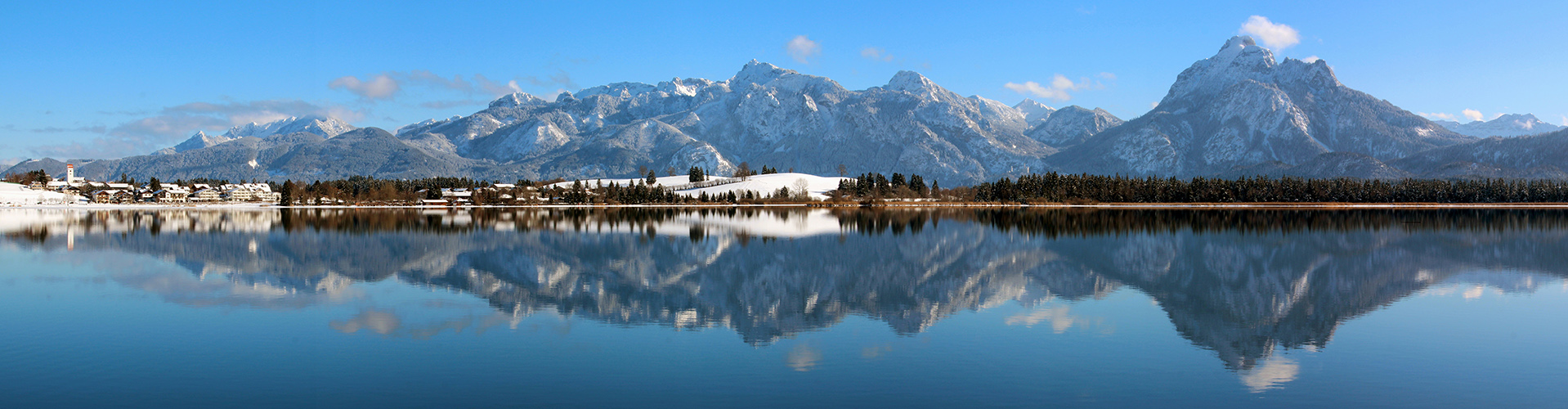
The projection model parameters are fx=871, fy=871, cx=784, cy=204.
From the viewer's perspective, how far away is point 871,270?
120 feet

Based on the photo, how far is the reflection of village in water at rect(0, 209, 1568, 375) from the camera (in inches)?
926

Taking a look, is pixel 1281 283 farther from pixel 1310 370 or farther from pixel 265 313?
pixel 265 313

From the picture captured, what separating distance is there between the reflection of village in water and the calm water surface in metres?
0.25

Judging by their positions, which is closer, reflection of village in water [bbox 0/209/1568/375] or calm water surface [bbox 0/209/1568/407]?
calm water surface [bbox 0/209/1568/407]

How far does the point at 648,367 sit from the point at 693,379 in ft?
4.49

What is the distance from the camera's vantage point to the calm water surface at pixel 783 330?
14586 millimetres

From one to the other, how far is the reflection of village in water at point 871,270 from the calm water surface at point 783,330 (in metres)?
0.25

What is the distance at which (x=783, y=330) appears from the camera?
20.7m

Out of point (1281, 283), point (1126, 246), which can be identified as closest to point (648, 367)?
point (1281, 283)

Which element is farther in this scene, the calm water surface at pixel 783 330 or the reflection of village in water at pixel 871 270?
the reflection of village in water at pixel 871 270

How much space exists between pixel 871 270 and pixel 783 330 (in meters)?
16.3

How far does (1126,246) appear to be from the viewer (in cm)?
5044

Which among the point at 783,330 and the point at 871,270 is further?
the point at 871,270

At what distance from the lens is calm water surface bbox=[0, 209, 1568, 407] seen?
1459 cm
